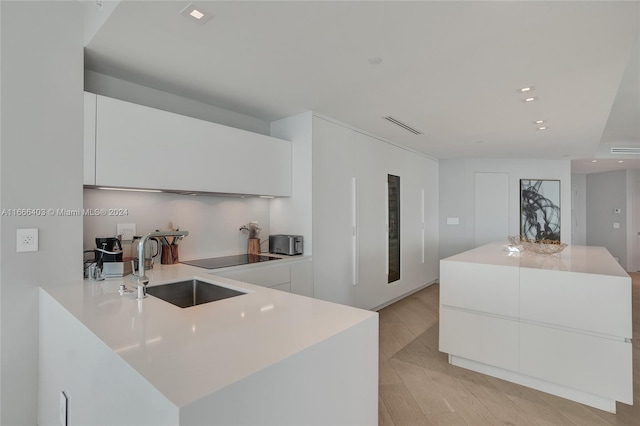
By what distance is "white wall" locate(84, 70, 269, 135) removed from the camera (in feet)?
8.00

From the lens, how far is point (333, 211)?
3619mm

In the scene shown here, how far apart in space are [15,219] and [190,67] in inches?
55.7

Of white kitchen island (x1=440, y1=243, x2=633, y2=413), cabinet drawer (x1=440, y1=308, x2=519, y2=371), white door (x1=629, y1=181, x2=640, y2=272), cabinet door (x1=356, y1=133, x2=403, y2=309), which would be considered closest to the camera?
white kitchen island (x1=440, y1=243, x2=633, y2=413)

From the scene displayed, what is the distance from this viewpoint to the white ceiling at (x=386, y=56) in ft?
5.61

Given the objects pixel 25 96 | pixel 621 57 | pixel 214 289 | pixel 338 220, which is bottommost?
pixel 214 289

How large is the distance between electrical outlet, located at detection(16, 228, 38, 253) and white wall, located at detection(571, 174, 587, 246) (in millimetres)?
10600

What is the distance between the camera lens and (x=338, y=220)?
12.1ft

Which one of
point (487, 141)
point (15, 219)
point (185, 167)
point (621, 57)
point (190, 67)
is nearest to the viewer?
point (15, 219)

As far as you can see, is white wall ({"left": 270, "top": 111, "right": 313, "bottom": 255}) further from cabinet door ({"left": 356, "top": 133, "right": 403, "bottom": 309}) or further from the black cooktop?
cabinet door ({"left": 356, "top": 133, "right": 403, "bottom": 309})

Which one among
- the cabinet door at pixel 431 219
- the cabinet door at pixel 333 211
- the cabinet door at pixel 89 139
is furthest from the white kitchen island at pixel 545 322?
the cabinet door at pixel 431 219

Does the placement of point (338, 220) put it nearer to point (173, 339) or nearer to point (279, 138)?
point (279, 138)

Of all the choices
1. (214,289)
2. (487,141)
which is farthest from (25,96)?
(487,141)

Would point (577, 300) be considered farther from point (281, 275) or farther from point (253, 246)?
point (253, 246)

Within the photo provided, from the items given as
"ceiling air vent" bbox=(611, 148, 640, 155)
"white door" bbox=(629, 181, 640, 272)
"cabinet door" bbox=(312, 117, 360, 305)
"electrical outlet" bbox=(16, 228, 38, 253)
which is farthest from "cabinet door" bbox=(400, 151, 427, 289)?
"white door" bbox=(629, 181, 640, 272)
